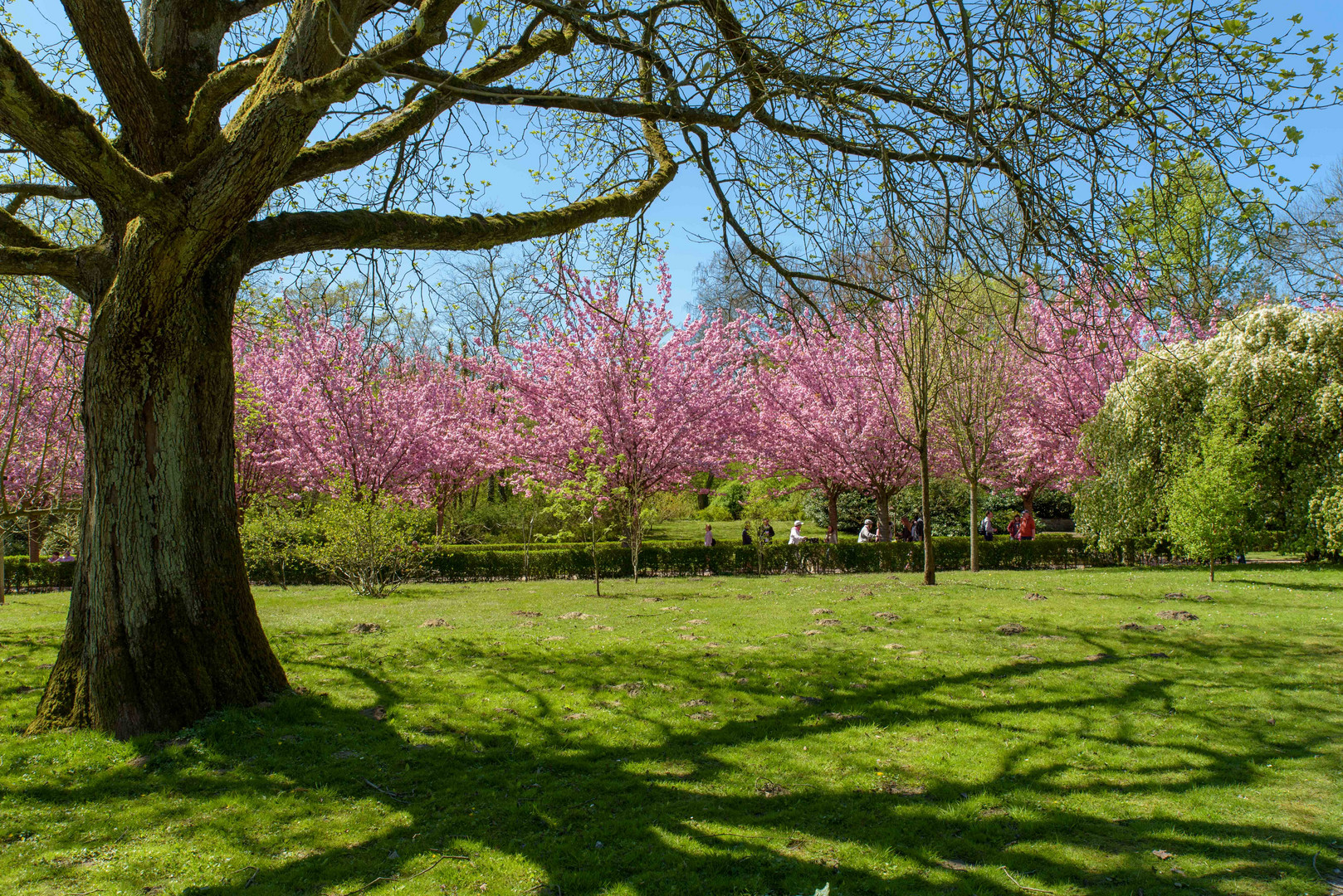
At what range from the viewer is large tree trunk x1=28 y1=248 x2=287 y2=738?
4750 millimetres

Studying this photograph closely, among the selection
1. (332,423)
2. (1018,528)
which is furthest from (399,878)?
(1018,528)

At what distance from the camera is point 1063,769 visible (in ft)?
14.6

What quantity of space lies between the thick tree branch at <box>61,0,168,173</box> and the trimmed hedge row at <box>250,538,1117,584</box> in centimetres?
1173

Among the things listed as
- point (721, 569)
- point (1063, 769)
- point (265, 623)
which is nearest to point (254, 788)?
point (1063, 769)

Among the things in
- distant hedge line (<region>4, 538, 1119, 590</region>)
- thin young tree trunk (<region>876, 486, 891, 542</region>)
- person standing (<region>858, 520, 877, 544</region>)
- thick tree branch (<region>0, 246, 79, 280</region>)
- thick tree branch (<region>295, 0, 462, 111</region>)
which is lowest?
distant hedge line (<region>4, 538, 1119, 590</region>)

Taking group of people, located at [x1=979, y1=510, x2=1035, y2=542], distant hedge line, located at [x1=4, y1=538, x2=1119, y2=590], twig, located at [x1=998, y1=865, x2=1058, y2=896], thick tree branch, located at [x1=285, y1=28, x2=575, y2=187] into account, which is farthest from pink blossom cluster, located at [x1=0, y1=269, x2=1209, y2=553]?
twig, located at [x1=998, y1=865, x2=1058, y2=896]

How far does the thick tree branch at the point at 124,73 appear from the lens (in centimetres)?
464

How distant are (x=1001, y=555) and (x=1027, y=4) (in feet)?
50.2

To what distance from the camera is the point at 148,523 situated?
15.7 feet

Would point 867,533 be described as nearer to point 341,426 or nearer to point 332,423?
point 341,426

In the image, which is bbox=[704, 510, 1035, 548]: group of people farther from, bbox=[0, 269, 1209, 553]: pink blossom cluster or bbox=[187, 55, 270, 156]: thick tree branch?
bbox=[187, 55, 270, 156]: thick tree branch

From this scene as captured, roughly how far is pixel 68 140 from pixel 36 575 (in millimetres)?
16455

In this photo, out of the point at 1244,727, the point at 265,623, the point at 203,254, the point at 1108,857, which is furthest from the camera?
the point at 265,623

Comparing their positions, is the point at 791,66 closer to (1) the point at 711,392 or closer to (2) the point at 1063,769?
(2) the point at 1063,769
